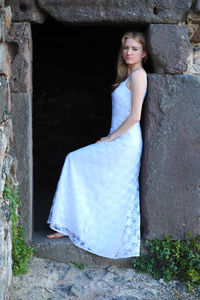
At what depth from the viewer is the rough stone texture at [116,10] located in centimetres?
288

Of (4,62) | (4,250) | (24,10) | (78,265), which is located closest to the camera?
(4,250)

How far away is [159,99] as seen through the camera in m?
3.01

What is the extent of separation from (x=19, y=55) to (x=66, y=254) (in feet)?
6.06

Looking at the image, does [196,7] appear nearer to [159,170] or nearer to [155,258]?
[159,170]

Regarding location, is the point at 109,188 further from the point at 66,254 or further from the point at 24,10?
the point at 24,10

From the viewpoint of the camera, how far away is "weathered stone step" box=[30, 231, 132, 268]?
10.4 ft

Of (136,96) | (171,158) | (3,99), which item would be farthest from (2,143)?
(171,158)

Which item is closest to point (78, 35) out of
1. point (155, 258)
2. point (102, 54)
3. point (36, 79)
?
point (102, 54)

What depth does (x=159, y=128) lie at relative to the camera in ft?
10.00

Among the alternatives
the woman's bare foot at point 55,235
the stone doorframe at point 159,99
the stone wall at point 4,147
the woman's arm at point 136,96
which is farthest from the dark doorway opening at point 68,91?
the stone wall at point 4,147

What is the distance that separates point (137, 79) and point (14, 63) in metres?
1.07

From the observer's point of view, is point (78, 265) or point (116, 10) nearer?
point (116, 10)

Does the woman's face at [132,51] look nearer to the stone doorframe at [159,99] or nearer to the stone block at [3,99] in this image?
the stone doorframe at [159,99]

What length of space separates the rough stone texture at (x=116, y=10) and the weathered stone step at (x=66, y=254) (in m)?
2.01
